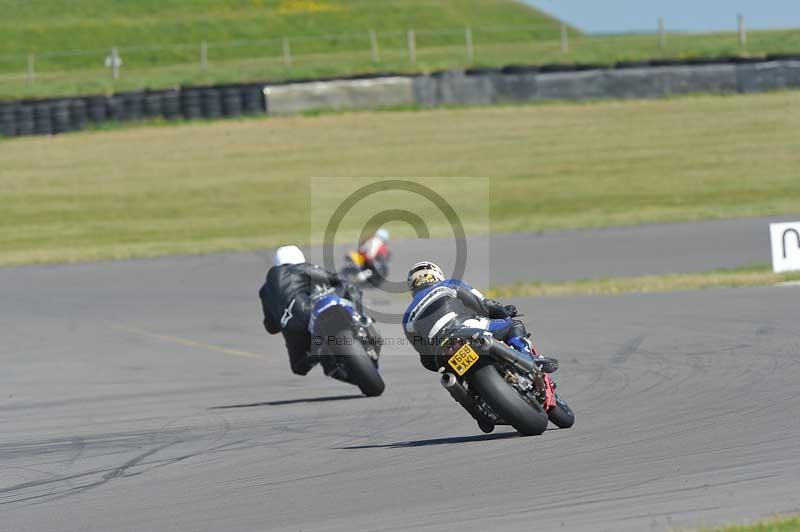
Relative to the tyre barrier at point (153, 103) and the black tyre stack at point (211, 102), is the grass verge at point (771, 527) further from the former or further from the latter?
the tyre barrier at point (153, 103)

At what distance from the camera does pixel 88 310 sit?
20250 mm

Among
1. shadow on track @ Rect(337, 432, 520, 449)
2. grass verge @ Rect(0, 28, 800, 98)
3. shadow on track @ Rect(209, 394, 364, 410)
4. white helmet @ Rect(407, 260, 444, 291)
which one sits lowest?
shadow on track @ Rect(209, 394, 364, 410)

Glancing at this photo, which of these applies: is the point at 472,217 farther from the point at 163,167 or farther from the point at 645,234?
the point at 163,167

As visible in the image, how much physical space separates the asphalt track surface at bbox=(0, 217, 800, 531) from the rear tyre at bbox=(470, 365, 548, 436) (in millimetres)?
173

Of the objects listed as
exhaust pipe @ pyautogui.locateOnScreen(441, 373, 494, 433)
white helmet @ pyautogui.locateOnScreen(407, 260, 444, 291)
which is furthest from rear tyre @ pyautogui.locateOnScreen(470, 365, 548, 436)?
white helmet @ pyautogui.locateOnScreen(407, 260, 444, 291)

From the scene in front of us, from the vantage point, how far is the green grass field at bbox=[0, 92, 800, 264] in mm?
29703

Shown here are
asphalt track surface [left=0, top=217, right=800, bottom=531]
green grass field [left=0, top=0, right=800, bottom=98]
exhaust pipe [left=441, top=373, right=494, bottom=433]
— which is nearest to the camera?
asphalt track surface [left=0, top=217, right=800, bottom=531]

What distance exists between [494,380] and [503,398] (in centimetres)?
13

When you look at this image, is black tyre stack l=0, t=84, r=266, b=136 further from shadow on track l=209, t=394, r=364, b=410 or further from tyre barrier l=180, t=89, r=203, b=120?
shadow on track l=209, t=394, r=364, b=410

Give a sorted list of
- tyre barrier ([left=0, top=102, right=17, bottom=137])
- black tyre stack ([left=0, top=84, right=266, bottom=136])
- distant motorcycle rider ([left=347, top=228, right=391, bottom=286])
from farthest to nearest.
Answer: black tyre stack ([left=0, top=84, right=266, bottom=136]) < tyre barrier ([left=0, top=102, right=17, bottom=137]) < distant motorcycle rider ([left=347, top=228, right=391, bottom=286])

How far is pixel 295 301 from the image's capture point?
1193 cm

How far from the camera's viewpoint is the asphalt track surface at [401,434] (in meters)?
6.72

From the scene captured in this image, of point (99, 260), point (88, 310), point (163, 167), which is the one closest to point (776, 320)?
point (88, 310)

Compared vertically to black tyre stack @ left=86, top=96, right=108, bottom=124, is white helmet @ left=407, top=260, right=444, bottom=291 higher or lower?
lower
